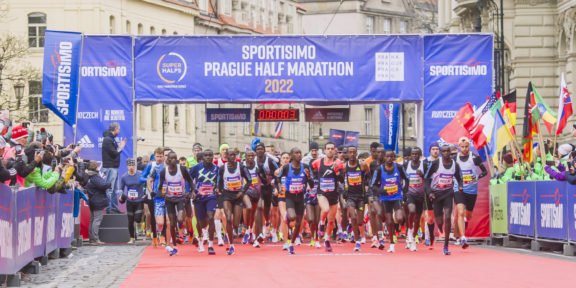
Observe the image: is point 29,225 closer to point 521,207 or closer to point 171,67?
point 521,207

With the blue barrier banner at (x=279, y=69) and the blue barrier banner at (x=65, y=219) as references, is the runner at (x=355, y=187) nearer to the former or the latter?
the blue barrier banner at (x=65, y=219)

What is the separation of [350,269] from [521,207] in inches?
263

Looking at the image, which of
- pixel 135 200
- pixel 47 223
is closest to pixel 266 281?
pixel 47 223

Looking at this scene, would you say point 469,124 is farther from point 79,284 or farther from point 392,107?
point 79,284

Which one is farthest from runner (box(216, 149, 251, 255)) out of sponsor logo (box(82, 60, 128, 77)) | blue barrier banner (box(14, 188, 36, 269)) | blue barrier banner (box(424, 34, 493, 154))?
blue barrier banner (box(424, 34, 493, 154))

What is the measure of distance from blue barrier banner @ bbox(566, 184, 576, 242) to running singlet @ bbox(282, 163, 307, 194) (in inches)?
183

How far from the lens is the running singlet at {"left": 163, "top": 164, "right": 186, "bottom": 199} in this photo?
21.4 m

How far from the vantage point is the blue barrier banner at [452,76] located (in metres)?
29.3

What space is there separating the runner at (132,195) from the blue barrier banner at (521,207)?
7694 millimetres

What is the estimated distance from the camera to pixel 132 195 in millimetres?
26203

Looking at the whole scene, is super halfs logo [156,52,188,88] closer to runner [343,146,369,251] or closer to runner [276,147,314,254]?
runner [276,147,314,254]

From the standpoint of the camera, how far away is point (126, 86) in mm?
29438

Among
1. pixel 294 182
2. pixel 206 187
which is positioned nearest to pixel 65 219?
pixel 206 187

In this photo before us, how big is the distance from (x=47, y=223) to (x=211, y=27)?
216 feet
